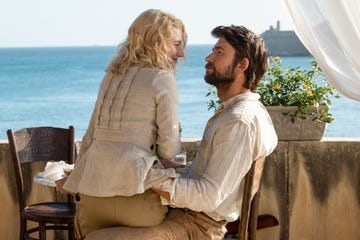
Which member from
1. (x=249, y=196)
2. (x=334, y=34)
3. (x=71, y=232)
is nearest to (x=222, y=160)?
(x=249, y=196)

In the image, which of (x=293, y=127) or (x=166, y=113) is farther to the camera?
(x=293, y=127)

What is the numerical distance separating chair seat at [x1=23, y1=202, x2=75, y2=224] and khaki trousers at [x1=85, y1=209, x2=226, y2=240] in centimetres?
129

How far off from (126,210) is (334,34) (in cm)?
147

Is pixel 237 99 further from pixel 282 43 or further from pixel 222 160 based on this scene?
pixel 282 43

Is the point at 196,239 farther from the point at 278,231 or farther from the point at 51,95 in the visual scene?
the point at 51,95

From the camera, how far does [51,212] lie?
410 centimetres

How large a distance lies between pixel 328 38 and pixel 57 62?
131 feet

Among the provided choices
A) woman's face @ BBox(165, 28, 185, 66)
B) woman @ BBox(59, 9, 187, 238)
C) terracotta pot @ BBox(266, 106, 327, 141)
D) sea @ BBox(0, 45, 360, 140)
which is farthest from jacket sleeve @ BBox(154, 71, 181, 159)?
sea @ BBox(0, 45, 360, 140)

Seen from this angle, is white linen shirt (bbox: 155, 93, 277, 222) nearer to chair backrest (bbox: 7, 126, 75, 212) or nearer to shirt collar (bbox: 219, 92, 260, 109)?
shirt collar (bbox: 219, 92, 260, 109)

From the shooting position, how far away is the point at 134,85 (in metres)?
2.76

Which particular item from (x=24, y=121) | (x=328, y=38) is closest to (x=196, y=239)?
(x=328, y=38)

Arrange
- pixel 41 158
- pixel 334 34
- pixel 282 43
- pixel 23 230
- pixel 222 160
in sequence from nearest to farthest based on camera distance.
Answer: pixel 222 160 < pixel 334 34 < pixel 23 230 < pixel 41 158 < pixel 282 43

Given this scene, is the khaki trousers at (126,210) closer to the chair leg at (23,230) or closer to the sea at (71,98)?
the chair leg at (23,230)

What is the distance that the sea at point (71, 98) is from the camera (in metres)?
26.1
